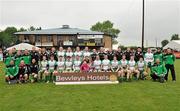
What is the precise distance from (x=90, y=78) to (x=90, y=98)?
4.19 meters

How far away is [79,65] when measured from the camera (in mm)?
15906

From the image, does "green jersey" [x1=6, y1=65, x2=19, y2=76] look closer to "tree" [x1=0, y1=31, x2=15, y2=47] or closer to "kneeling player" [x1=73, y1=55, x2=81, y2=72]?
"kneeling player" [x1=73, y1=55, x2=81, y2=72]

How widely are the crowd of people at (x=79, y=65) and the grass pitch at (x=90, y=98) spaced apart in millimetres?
1503

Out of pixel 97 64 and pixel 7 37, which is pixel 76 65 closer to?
pixel 97 64

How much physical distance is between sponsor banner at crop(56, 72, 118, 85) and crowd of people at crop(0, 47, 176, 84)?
0.43m

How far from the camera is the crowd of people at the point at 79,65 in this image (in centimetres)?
1531

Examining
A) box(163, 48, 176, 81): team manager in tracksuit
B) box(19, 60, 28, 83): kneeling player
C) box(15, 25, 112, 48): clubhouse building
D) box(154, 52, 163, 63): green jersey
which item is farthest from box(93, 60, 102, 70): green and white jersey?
box(15, 25, 112, 48): clubhouse building

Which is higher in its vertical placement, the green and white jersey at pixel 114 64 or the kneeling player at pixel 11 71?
the green and white jersey at pixel 114 64

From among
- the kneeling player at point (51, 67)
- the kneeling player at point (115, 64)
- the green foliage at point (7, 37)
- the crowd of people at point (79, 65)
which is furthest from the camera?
the green foliage at point (7, 37)

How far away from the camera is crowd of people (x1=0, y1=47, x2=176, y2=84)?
1531 cm

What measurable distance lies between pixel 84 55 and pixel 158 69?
375 centimetres

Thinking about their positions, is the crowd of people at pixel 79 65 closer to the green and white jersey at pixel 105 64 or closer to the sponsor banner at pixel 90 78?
the green and white jersey at pixel 105 64

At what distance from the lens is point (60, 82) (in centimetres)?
1464

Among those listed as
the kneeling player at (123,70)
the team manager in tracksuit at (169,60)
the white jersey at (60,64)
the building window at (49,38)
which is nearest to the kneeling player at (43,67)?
→ the white jersey at (60,64)
